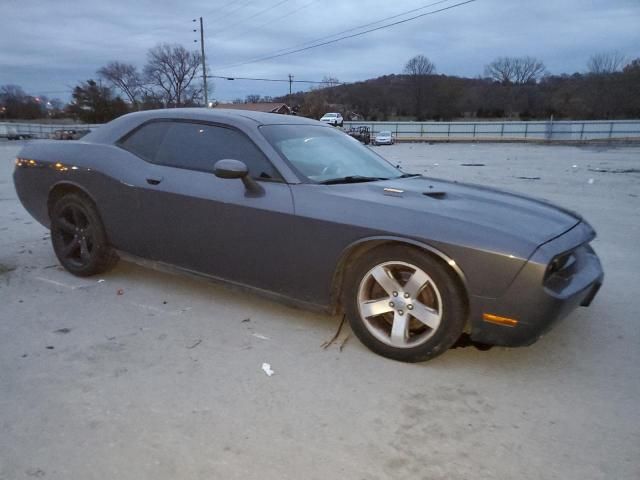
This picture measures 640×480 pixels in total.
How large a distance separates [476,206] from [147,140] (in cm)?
268

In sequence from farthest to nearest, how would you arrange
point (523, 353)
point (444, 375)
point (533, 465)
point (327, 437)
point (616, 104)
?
point (616, 104) < point (523, 353) < point (444, 375) < point (327, 437) < point (533, 465)

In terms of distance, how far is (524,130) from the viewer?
4372 centimetres

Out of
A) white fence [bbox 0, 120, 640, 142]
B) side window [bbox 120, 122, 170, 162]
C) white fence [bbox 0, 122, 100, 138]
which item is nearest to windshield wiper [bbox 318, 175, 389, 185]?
side window [bbox 120, 122, 170, 162]

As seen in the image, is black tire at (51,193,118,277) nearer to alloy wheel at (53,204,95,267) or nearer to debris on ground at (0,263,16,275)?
alloy wheel at (53,204,95,267)

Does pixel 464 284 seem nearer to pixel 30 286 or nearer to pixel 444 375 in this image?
pixel 444 375

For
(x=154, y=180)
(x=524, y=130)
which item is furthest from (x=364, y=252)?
(x=524, y=130)

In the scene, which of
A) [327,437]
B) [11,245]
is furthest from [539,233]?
[11,245]

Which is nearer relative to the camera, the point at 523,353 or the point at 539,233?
the point at 539,233

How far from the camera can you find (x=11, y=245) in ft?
18.2

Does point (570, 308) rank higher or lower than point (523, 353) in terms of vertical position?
higher

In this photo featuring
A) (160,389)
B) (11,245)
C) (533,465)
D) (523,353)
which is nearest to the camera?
(533,465)

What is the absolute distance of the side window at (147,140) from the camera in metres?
4.00

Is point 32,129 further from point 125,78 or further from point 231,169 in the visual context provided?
point 231,169

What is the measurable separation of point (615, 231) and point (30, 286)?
681 centimetres
